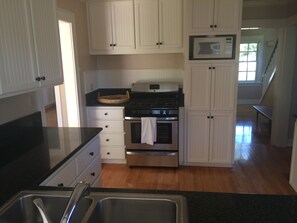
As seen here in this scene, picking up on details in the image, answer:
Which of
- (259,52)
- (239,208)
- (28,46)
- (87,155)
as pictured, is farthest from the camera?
(259,52)

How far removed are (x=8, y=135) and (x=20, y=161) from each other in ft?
1.29

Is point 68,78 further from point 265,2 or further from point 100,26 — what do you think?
point 265,2

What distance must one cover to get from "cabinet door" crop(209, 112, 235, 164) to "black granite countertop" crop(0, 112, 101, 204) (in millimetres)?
1824

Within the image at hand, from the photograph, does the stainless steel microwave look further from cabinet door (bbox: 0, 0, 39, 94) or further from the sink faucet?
the sink faucet

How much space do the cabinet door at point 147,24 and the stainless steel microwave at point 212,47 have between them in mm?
560

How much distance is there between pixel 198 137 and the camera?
3.46m

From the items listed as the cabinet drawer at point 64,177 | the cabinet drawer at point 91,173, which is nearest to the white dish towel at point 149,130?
the cabinet drawer at point 91,173

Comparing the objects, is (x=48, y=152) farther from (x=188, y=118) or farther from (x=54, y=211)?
(x=188, y=118)

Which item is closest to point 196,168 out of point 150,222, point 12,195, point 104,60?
point 104,60

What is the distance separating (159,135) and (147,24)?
156cm

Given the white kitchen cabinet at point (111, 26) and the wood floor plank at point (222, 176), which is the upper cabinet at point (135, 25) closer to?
the white kitchen cabinet at point (111, 26)

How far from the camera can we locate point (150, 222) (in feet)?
3.83

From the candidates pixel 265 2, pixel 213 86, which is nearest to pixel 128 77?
pixel 213 86

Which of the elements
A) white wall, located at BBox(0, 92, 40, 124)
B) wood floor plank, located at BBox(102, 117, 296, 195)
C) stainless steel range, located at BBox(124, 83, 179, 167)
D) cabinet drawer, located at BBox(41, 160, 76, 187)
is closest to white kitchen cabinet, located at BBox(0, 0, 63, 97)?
white wall, located at BBox(0, 92, 40, 124)
